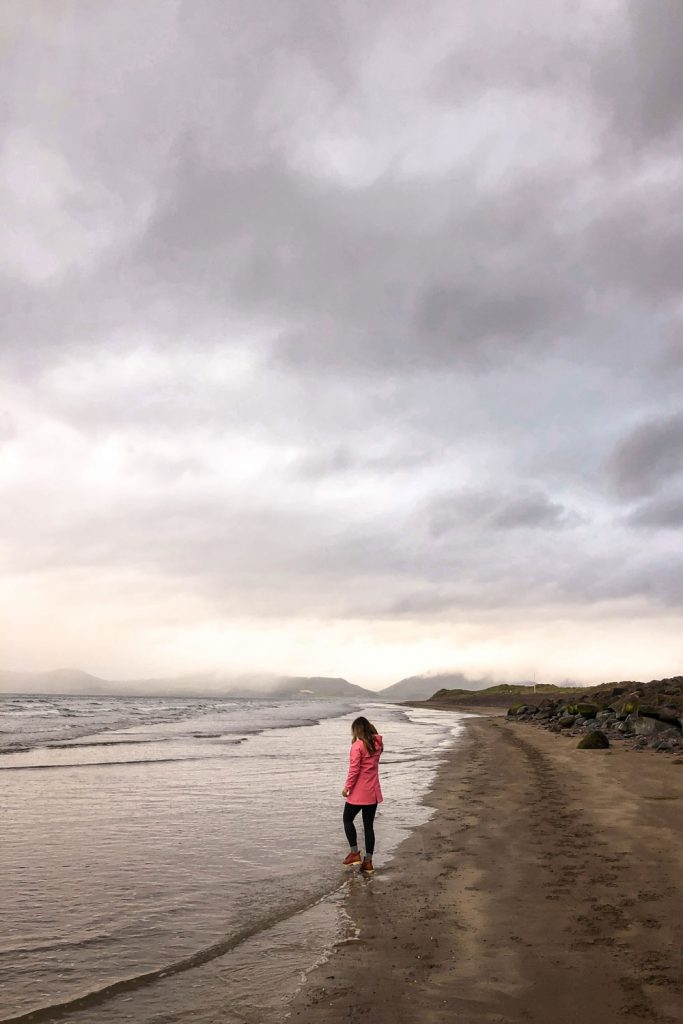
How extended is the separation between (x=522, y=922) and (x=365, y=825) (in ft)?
11.6

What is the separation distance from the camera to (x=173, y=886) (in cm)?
968

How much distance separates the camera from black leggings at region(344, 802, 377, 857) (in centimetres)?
1069

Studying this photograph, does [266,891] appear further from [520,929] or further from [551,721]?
[551,721]

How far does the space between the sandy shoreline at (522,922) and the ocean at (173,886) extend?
1.64ft

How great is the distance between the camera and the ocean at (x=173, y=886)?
20.6 ft

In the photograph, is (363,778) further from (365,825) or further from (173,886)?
(173,886)

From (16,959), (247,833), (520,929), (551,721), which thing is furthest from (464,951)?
(551,721)

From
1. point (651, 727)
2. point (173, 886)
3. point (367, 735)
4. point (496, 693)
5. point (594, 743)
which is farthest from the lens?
point (496, 693)

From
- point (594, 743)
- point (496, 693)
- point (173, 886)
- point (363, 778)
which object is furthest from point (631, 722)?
point (496, 693)

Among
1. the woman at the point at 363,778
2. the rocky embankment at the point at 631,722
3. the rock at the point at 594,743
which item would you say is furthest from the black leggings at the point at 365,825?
the rock at the point at 594,743

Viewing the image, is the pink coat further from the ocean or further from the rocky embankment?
the rocky embankment

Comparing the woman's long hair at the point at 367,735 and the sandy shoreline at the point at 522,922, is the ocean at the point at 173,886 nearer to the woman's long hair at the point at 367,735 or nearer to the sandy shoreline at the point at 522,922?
the sandy shoreline at the point at 522,922

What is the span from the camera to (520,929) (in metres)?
7.65

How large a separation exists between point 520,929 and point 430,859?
140 inches
